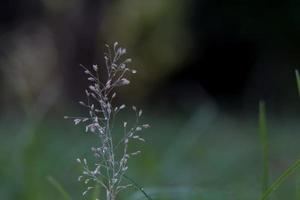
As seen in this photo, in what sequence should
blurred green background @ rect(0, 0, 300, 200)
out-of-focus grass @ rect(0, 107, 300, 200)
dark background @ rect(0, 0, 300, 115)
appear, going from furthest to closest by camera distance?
dark background @ rect(0, 0, 300, 115) < blurred green background @ rect(0, 0, 300, 200) < out-of-focus grass @ rect(0, 107, 300, 200)

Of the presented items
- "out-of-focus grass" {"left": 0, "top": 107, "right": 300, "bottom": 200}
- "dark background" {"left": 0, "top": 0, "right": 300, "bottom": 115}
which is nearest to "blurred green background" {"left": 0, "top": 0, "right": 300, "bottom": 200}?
"dark background" {"left": 0, "top": 0, "right": 300, "bottom": 115}

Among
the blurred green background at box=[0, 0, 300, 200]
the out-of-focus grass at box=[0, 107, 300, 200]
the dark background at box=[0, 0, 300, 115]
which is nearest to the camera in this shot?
A: the out-of-focus grass at box=[0, 107, 300, 200]

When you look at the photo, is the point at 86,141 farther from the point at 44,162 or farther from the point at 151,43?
the point at 151,43

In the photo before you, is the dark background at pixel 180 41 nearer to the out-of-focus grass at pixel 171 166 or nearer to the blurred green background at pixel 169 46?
the blurred green background at pixel 169 46

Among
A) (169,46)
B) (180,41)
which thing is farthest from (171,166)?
(169,46)

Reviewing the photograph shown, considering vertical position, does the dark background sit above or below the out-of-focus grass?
above

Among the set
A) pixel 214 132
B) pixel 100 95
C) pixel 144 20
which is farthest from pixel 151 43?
pixel 100 95

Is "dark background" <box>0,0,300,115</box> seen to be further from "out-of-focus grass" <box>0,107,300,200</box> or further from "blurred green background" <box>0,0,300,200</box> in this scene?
"out-of-focus grass" <box>0,107,300,200</box>

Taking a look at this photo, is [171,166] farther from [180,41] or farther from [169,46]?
[169,46]

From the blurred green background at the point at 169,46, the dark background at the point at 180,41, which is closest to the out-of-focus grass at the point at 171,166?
the blurred green background at the point at 169,46
